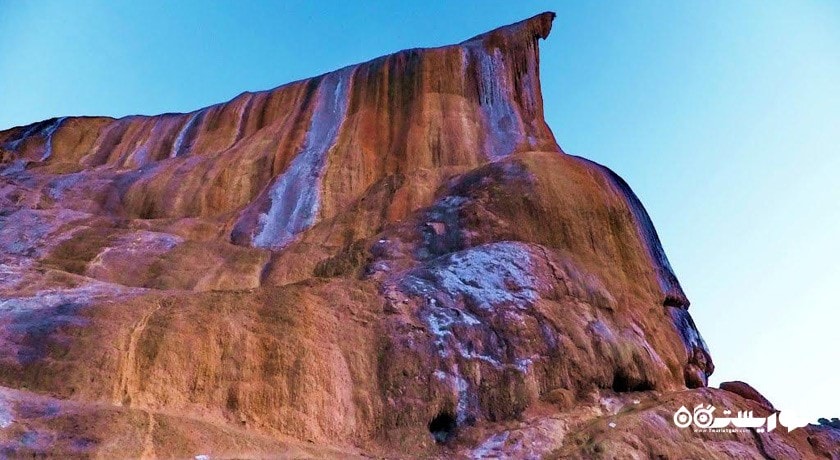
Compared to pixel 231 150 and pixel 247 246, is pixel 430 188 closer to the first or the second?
pixel 247 246

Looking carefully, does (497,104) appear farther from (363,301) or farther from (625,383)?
(625,383)

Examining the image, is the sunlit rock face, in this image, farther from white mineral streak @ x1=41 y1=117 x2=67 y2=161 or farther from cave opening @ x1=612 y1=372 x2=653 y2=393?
white mineral streak @ x1=41 y1=117 x2=67 y2=161

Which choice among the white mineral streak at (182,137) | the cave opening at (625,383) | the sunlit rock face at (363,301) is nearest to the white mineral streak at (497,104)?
the sunlit rock face at (363,301)

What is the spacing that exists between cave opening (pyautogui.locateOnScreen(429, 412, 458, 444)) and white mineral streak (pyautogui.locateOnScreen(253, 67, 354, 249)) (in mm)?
10598

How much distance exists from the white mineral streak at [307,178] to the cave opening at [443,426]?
10598 mm

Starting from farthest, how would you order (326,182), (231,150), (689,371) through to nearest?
(231,150), (326,182), (689,371)

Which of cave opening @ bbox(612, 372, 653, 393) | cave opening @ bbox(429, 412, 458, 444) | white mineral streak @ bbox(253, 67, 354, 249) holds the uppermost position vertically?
white mineral streak @ bbox(253, 67, 354, 249)

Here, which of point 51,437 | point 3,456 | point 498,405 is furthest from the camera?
point 498,405

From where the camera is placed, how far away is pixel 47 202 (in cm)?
2633

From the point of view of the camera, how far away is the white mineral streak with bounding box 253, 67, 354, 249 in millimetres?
24250

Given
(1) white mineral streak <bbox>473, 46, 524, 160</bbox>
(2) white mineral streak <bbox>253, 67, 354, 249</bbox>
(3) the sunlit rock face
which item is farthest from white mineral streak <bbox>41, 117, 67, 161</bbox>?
(1) white mineral streak <bbox>473, 46, 524, 160</bbox>

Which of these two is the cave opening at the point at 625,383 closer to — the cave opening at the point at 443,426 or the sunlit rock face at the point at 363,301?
the sunlit rock face at the point at 363,301

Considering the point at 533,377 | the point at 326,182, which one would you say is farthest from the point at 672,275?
the point at 326,182

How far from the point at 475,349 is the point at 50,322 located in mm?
8190
